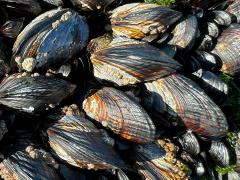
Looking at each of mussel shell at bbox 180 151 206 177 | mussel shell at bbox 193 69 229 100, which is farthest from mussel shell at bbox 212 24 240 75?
mussel shell at bbox 180 151 206 177

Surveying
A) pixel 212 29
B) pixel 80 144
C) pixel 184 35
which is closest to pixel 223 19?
pixel 212 29

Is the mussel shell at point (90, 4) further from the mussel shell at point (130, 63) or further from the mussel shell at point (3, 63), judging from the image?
the mussel shell at point (3, 63)

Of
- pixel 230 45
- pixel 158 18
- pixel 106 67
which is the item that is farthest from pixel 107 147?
pixel 230 45

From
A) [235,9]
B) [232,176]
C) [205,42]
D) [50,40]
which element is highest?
[50,40]

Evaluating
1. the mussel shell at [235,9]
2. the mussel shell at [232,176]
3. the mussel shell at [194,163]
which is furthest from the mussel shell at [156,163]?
the mussel shell at [235,9]

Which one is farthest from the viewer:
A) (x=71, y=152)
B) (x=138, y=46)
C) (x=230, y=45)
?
(x=230, y=45)

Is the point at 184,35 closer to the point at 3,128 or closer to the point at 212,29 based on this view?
the point at 212,29

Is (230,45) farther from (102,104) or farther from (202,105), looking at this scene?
(102,104)
